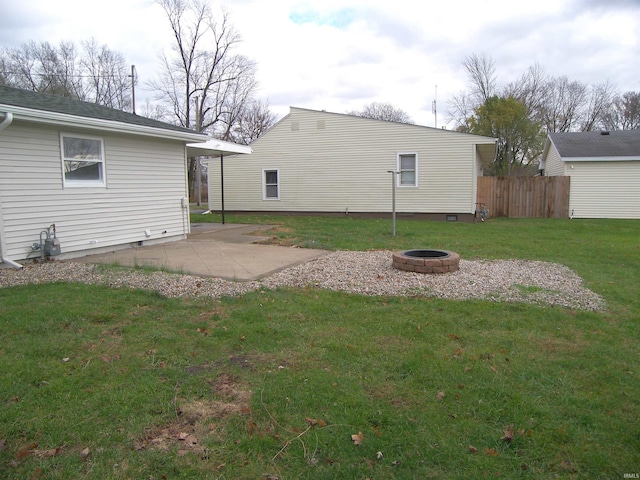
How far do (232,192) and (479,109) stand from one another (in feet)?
63.8

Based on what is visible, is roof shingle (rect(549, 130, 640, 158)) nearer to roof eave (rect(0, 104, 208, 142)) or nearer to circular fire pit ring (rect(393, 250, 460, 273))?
circular fire pit ring (rect(393, 250, 460, 273))

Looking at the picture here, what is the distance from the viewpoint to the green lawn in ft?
7.89

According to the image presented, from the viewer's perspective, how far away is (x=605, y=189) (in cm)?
1786

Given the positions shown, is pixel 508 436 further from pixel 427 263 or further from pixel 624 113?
pixel 624 113

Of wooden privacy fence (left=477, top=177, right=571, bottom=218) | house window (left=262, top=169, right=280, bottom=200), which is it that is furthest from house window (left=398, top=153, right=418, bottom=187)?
house window (left=262, top=169, right=280, bottom=200)

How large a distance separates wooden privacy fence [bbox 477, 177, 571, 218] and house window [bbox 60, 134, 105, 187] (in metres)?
14.2

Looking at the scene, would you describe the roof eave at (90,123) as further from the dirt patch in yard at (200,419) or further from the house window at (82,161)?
the dirt patch in yard at (200,419)

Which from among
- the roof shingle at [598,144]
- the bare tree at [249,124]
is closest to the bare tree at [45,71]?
the bare tree at [249,124]

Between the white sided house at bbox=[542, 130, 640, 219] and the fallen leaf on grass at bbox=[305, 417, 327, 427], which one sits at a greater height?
the white sided house at bbox=[542, 130, 640, 219]

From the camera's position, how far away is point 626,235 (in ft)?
39.7

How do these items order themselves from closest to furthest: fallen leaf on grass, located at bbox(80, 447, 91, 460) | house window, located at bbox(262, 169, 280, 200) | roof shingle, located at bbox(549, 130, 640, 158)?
fallen leaf on grass, located at bbox(80, 447, 91, 460)
roof shingle, located at bbox(549, 130, 640, 158)
house window, located at bbox(262, 169, 280, 200)

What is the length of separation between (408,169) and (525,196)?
537 centimetres

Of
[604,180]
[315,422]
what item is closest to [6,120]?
[315,422]

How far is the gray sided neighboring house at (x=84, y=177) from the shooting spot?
7.16 m
